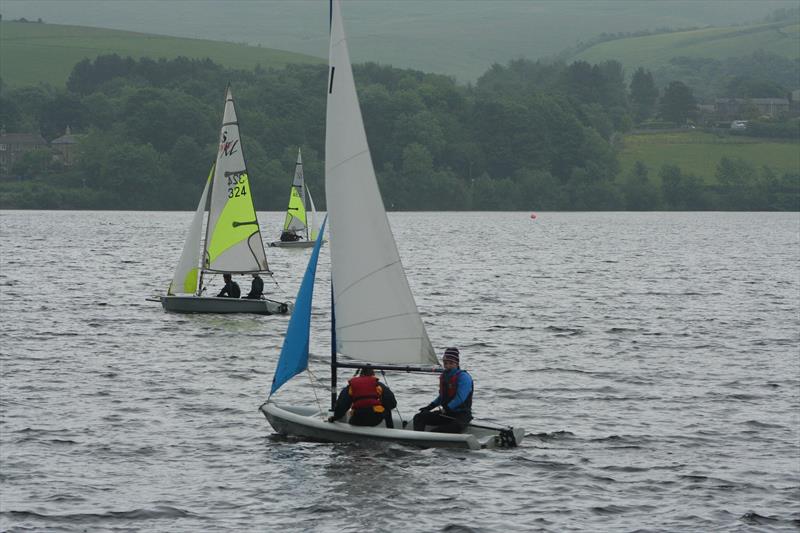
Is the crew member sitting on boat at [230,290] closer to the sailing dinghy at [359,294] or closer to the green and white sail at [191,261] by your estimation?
the green and white sail at [191,261]

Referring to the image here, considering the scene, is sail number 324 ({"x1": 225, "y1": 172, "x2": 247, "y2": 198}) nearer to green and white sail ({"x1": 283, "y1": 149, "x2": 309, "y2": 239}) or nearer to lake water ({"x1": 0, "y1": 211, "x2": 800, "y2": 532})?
lake water ({"x1": 0, "y1": 211, "x2": 800, "y2": 532})

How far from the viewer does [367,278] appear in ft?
92.0

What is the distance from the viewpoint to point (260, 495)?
24234 millimetres

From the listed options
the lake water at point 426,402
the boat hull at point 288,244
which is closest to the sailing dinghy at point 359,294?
the lake water at point 426,402

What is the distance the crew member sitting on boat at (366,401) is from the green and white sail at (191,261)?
23044 millimetres

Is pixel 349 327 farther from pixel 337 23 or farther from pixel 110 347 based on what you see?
pixel 110 347

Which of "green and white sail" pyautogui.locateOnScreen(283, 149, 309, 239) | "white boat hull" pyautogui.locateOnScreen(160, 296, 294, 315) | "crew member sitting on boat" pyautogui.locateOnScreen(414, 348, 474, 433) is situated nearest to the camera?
"crew member sitting on boat" pyautogui.locateOnScreen(414, 348, 474, 433)

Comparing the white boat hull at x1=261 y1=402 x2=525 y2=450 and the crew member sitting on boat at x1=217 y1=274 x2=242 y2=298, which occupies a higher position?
the crew member sitting on boat at x1=217 y1=274 x2=242 y2=298

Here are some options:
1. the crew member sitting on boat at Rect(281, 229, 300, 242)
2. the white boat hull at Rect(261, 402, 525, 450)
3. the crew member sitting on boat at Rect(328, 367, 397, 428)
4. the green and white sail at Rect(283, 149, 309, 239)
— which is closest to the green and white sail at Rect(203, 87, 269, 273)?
the white boat hull at Rect(261, 402, 525, 450)

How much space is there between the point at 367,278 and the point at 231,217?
2514 centimetres

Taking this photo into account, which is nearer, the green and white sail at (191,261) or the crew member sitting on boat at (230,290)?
the green and white sail at (191,261)

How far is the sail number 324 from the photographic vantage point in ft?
173

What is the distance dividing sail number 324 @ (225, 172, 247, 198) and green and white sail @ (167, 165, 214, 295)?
4.56 ft

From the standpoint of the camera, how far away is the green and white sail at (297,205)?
105 m
